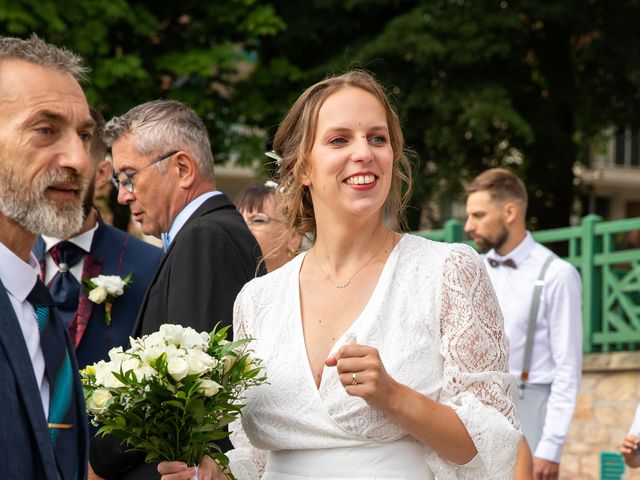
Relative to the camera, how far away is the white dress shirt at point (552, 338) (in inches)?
306

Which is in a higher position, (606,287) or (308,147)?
(308,147)

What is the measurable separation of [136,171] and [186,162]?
0.24 meters

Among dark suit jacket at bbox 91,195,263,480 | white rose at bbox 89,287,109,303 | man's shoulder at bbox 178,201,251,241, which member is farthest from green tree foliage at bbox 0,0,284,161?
dark suit jacket at bbox 91,195,263,480

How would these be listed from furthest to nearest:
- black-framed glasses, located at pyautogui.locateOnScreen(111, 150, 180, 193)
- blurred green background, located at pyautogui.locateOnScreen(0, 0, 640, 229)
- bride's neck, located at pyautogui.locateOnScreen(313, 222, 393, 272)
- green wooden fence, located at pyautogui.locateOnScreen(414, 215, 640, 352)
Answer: blurred green background, located at pyautogui.locateOnScreen(0, 0, 640, 229) < green wooden fence, located at pyautogui.locateOnScreen(414, 215, 640, 352) < black-framed glasses, located at pyautogui.locateOnScreen(111, 150, 180, 193) < bride's neck, located at pyautogui.locateOnScreen(313, 222, 393, 272)

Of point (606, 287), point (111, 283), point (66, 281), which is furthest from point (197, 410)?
point (606, 287)

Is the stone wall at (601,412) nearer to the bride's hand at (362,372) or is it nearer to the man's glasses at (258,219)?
the man's glasses at (258,219)

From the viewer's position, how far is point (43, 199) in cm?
329

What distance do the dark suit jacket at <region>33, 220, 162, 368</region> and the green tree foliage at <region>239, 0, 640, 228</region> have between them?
14542 millimetres

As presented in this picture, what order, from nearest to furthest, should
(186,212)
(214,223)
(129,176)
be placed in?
(214,223)
(186,212)
(129,176)

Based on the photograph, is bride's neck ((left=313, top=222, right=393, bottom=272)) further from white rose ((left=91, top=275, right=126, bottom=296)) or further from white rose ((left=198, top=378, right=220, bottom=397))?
white rose ((left=91, top=275, right=126, bottom=296))

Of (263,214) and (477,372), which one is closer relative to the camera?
(477,372)

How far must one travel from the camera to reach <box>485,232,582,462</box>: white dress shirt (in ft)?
25.5

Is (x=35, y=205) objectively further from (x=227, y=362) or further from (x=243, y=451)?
(x=243, y=451)

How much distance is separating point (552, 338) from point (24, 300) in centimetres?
513
